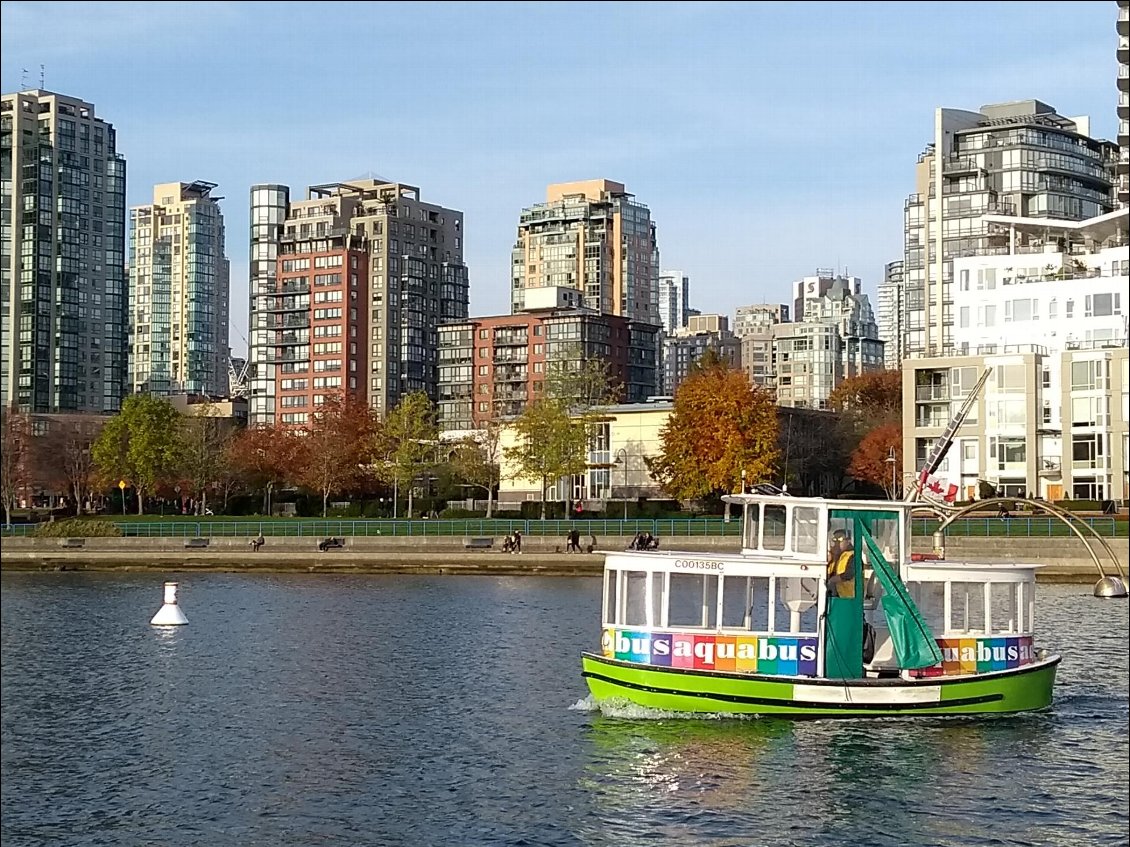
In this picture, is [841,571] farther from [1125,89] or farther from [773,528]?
[1125,89]

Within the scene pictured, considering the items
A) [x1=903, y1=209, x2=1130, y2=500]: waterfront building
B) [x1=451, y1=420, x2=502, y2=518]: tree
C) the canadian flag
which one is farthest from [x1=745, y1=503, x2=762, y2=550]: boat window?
[x1=451, y1=420, x2=502, y2=518]: tree

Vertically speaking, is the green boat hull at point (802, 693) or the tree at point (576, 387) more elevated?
the tree at point (576, 387)

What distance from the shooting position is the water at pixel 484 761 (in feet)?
86.9

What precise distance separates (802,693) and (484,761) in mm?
7904

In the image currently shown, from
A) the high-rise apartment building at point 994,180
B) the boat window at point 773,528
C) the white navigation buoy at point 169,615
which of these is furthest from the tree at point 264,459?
the boat window at point 773,528

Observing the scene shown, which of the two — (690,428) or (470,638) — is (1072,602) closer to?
(470,638)

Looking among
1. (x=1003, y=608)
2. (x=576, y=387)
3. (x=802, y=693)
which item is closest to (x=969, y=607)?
(x=1003, y=608)

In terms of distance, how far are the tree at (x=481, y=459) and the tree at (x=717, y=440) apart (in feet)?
63.5

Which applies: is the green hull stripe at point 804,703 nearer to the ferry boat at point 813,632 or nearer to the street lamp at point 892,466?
the ferry boat at point 813,632

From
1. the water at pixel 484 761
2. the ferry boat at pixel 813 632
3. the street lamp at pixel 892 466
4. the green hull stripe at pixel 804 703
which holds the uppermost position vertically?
the street lamp at pixel 892 466

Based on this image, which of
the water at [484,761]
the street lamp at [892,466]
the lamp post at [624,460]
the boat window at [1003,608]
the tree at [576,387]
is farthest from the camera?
the lamp post at [624,460]

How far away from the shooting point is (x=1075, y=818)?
27219 mm

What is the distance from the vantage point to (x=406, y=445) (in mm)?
128000

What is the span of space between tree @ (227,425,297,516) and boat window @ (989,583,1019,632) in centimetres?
11037
